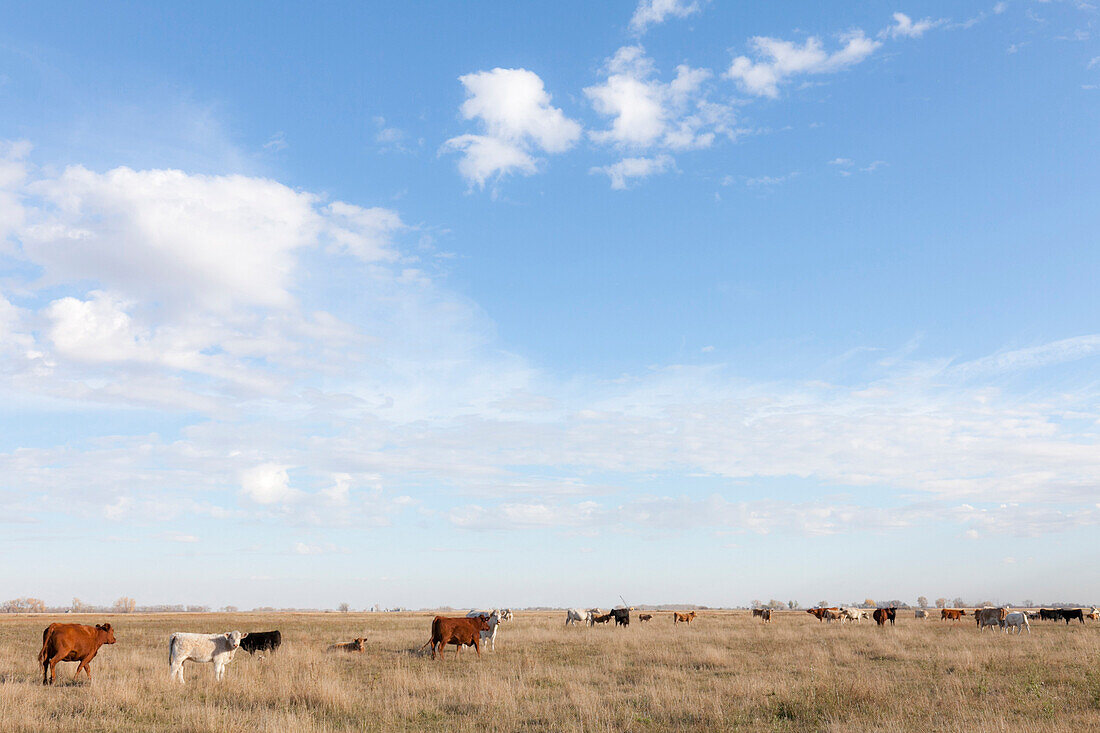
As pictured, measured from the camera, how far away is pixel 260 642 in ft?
66.6

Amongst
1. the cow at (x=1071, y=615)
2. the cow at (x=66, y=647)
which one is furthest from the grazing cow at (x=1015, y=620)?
the cow at (x=66, y=647)

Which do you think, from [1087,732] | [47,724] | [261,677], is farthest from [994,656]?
[47,724]

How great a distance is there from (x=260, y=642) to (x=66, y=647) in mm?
5392

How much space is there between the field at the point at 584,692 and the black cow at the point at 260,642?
0.51 m

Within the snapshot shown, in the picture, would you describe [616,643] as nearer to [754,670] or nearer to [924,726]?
[754,670]

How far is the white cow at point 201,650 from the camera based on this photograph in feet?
53.1

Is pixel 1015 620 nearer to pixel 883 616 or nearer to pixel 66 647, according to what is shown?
pixel 883 616

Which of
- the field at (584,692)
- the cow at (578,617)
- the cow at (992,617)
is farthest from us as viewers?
the cow at (578,617)

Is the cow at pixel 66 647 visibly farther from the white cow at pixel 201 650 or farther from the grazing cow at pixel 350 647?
the grazing cow at pixel 350 647

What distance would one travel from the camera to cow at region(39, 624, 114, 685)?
51.8 feet

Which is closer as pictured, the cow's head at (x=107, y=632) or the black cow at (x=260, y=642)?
the cow's head at (x=107, y=632)

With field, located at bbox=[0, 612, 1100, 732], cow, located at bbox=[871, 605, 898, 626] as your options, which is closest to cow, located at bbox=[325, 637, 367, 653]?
field, located at bbox=[0, 612, 1100, 732]

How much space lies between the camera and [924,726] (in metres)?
Result: 10.6

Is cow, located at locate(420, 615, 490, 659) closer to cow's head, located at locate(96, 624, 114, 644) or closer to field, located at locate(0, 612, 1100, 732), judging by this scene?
field, located at locate(0, 612, 1100, 732)
